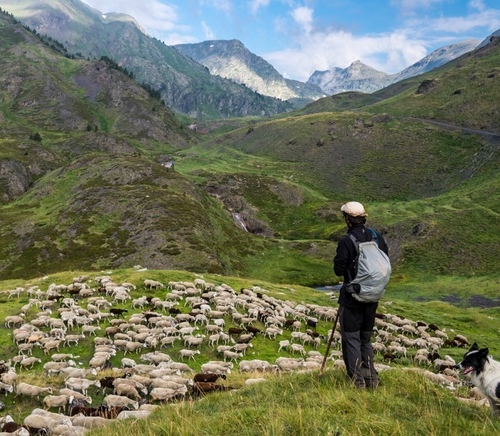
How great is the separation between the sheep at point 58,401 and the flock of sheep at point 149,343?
0.03m

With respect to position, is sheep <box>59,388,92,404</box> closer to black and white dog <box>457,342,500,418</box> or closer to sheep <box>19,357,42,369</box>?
sheep <box>19,357,42,369</box>

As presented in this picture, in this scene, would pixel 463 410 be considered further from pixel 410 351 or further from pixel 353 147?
pixel 353 147

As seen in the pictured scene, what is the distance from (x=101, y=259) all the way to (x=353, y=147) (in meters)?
148

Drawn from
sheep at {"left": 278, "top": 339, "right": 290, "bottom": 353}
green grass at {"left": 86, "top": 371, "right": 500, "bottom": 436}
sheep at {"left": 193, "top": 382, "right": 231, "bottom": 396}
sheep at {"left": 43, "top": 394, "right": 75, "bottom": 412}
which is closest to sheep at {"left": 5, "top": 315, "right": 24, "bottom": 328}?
sheep at {"left": 43, "top": 394, "right": 75, "bottom": 412}

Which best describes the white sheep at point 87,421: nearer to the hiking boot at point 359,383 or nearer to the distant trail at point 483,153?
the hiking boot at point 359,383

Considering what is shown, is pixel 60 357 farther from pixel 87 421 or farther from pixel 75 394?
pixel 87 421

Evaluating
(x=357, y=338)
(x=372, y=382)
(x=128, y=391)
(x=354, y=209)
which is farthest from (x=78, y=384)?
(x=354, y=209)

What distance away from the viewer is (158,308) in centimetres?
3002

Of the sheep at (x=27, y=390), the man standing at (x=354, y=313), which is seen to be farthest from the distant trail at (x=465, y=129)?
the sheep at (x=27, y=390)

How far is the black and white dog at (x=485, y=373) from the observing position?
9.65 metres

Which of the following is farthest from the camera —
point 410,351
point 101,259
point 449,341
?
point 101,259

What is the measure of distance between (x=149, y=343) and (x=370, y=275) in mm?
16440

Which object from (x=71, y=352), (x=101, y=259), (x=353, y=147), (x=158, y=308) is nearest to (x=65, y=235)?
(x=101, y=259)

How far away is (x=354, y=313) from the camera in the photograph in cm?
1091
